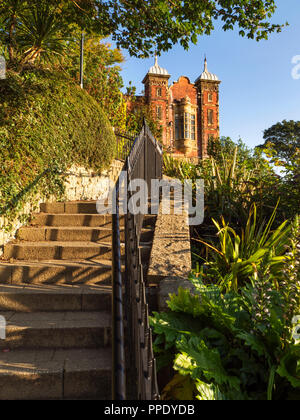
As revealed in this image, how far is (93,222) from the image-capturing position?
450 centimetres

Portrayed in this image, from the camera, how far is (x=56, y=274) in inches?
128

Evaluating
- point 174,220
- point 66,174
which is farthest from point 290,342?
point 66,174

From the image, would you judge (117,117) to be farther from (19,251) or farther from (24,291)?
(24,291)

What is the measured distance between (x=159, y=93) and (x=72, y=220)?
23.0 metres

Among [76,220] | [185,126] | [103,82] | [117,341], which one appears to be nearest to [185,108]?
[185,126]

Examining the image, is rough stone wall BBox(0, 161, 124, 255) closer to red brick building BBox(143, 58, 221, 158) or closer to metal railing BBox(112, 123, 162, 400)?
metal railing BBox(112, 123, 162, 400)

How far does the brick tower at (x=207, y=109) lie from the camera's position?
26.4 meters

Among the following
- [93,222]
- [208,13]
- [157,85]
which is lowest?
[93,222]

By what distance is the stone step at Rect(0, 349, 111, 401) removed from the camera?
81.7 inches

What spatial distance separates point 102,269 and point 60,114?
383 centimetres

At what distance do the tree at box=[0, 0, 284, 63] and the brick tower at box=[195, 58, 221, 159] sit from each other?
68.0 ft

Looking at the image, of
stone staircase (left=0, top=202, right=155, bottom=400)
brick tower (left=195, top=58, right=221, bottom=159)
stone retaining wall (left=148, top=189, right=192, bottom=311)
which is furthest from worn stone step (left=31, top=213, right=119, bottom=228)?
brick tower (left=195, top=58, right=221, bottom=159)

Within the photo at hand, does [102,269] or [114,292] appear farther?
[102,269]

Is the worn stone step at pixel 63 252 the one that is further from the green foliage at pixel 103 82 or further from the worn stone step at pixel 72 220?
the green foliage at pixel 103 82
